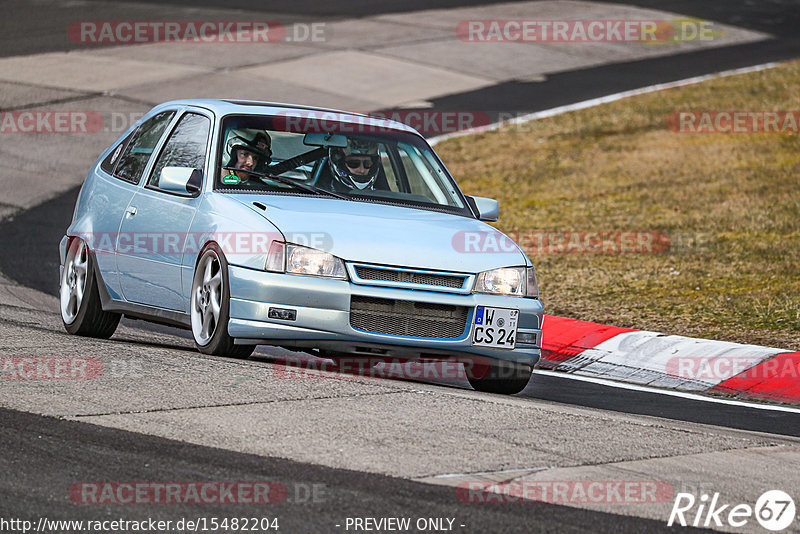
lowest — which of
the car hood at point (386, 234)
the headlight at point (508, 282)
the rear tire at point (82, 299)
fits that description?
the rear tire at point (82, 299)

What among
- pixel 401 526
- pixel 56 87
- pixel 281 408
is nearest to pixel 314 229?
pixel 281 408

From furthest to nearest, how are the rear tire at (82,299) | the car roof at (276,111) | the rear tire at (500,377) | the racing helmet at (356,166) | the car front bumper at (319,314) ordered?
the rear tire at (82,299)
the car roof at (276,111)
the racing helmet at (356,166)
the rear tire at (500,377)
the car front bumper at (319,314)

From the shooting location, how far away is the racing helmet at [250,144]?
28.4 ft

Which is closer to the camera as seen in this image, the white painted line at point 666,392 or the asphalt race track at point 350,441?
the asphalt race track at point 350,441

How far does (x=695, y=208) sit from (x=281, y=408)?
1080 cm

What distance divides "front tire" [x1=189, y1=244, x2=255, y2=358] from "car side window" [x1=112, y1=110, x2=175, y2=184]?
145 cm

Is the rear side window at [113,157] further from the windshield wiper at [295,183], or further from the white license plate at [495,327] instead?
the white license plate at [495,327]

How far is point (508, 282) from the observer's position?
8.01 m

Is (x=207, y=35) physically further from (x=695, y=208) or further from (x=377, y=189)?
(x=377, y=189)

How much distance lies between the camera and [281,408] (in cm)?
659

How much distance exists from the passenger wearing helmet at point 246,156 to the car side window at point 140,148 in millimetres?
932

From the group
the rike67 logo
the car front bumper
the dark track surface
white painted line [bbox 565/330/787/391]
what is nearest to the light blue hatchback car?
the car front bumper

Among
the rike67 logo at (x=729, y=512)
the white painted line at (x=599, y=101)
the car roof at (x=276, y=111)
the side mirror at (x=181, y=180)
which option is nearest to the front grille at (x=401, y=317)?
the side mirror at (x=181, y=180)

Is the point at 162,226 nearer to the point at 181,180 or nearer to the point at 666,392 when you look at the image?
the point at 181,180
